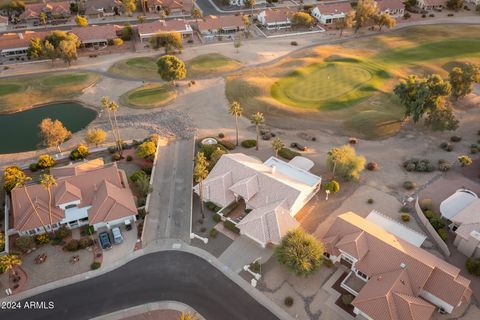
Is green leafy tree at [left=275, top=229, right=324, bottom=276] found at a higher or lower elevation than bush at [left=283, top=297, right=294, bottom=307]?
higher

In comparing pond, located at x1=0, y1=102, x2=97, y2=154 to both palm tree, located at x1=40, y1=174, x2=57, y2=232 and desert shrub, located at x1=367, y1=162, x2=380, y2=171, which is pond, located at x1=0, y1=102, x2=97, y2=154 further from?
desert shrub, located at x1=367, y1=162, x2=380, y2=171

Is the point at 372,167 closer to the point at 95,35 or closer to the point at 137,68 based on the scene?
the point at 137,68

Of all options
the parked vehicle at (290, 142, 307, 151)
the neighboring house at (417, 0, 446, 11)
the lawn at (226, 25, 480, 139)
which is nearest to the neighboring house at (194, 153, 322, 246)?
the parked vehicle at (290, 142, 307, 151)

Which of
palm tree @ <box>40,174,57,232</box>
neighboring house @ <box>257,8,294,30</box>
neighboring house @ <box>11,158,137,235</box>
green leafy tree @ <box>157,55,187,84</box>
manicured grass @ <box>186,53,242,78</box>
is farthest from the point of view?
neighboring house @ <box>257,8,294,30</box>

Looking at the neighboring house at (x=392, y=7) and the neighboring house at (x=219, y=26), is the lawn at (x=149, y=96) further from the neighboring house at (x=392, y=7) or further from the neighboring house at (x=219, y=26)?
the neighboring house at (x=392, y=7)

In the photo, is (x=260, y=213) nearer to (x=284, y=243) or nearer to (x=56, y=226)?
(x=284, y=243)

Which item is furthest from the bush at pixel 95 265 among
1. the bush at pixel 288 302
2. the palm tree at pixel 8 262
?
the bush at pixel 288 302

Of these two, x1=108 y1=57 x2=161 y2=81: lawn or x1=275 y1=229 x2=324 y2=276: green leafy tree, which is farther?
x1=108 y1=57 x2=161 y2=81: lawn
